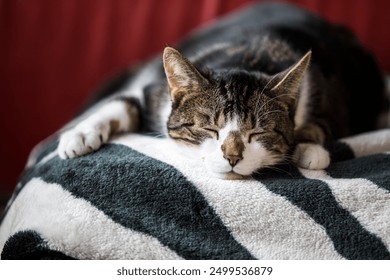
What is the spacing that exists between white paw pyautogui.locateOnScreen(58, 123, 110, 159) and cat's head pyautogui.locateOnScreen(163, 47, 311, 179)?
0.16 metres

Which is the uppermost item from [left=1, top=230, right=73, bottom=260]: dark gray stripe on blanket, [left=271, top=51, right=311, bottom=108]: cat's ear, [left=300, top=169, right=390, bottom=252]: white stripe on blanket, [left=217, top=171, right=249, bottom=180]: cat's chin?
[left=271, top=51, right=311, bottom=108]: cat's ear

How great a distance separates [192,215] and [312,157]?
11.6 inches

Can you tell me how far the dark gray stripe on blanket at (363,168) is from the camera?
0.98 metres

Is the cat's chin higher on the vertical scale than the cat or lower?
lower

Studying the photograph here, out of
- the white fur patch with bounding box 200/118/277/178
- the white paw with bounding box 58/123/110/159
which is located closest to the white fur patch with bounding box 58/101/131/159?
the white paw with bounding box 58/123/110/159

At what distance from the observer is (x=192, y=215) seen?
87 cm

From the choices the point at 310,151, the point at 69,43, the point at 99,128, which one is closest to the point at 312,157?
the point at 310,151

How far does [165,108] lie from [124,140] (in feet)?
0.52

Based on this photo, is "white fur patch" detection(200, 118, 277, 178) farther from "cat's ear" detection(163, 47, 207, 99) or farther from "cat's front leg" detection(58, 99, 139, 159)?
"cat's front leg" detection(58, 99, 139, 159)

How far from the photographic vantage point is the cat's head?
0.96 m

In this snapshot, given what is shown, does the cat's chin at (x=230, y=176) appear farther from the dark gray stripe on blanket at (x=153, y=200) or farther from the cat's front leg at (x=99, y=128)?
the cat's front leg at (x=99, y=128)

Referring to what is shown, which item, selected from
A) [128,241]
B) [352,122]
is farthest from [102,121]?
[352,122]

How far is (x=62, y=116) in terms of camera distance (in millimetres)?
1610

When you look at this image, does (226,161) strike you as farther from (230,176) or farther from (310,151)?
(310,151)
